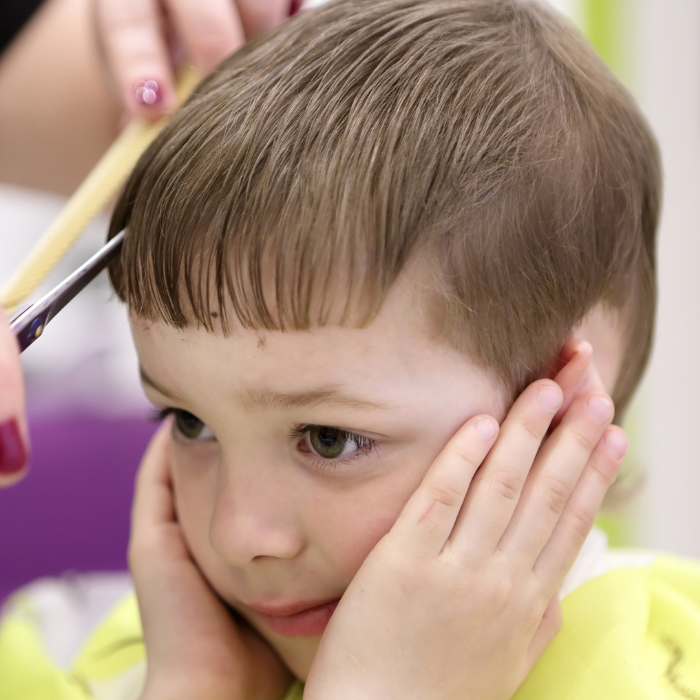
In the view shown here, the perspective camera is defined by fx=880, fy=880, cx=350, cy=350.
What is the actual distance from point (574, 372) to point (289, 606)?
27 cm

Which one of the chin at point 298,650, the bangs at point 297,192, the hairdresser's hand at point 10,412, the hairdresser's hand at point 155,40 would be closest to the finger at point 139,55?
the hairdresser's hand at point 155,40

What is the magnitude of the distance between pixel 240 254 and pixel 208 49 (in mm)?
280

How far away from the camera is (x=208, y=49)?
2.45ft

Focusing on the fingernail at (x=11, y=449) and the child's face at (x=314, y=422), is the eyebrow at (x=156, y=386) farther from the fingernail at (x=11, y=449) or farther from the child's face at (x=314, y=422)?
the fingernail at (x=11, y=449)

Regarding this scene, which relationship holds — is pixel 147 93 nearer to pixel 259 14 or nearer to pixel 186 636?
pixel 259 14

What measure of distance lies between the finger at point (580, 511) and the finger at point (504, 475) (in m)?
0.05

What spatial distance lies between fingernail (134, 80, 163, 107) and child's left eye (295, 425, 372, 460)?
12.3 inches

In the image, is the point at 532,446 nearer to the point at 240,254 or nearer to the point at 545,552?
the point at 545,552

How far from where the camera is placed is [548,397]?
0.60 meters

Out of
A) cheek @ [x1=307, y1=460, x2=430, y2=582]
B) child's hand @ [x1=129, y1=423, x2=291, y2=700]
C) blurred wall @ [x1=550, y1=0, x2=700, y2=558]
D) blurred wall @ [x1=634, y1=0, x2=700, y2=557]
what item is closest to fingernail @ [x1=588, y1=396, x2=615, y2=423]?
cheek @ [x1=307, y1=460, x2=430, y2=582]

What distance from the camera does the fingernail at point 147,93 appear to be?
2.34 ft

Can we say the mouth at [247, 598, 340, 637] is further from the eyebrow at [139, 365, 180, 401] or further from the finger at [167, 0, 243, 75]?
the finger at [167, 0, 243, 75]

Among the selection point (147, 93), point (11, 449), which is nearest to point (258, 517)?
point (11, 449)

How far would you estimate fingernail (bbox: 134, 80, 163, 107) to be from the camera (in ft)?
2.34
